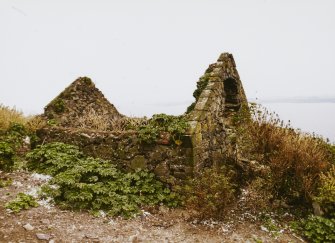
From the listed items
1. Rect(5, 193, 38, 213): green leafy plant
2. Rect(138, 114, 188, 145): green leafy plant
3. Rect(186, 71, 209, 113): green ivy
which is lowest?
Rect(5, 193, 38, 213): green leafy plant

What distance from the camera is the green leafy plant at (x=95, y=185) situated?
537cm

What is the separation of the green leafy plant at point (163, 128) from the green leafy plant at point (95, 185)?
2.46 ft

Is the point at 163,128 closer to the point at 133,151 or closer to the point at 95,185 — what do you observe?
the point at 133,151

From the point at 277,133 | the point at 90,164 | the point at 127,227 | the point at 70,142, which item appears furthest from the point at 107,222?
the point at 277,133

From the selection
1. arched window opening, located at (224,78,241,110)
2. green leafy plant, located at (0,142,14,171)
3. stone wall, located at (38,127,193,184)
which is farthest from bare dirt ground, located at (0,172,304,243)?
arched window opening, located at (224,78,241,110)

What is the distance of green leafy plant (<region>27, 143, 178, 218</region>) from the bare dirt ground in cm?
23

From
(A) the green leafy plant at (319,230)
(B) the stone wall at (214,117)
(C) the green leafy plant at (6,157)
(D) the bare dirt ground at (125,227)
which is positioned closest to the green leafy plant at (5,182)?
(D) the bare dirt ground at (125,227)

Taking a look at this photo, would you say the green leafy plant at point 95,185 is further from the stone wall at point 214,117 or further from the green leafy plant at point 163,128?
the stone wall at point 214,117

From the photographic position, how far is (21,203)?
5.01 meters

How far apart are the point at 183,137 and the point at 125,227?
1.94 m

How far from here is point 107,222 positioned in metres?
5.03

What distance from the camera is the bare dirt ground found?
14.5 feet

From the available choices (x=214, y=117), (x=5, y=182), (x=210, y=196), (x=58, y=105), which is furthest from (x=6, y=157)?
(x=214, y=117)

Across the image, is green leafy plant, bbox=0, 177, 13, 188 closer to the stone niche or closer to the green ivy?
the stone niche
